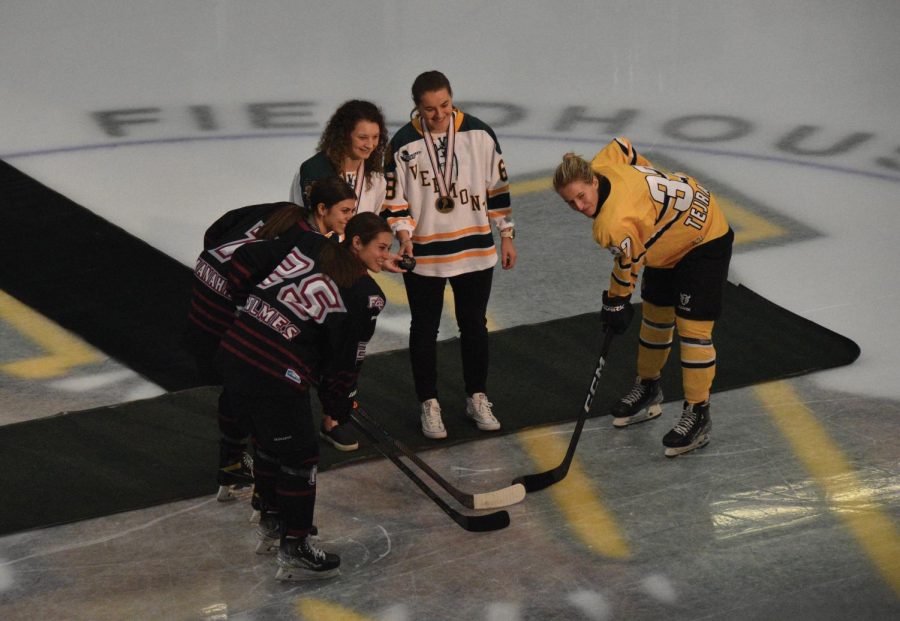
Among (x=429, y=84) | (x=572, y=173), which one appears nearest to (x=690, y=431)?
(x=572, y=173)

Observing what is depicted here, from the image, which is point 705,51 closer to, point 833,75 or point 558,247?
point 833,75

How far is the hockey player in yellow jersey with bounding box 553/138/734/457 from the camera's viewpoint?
145 inches

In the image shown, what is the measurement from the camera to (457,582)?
3.35 meters

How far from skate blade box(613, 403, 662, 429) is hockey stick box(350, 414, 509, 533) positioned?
2.32ft

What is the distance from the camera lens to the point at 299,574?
11.0 ft

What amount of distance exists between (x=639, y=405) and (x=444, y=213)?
88 cm

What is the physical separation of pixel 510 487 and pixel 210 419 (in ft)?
3.44

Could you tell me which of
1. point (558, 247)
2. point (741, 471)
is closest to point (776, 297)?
point (558, 247)

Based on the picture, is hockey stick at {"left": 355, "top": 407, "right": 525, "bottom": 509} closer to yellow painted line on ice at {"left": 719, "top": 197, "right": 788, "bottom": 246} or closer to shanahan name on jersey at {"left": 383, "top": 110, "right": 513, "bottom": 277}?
shanahan name on jersey at {"left": 383, "top": 110, "right": 513, "bottom": 277}

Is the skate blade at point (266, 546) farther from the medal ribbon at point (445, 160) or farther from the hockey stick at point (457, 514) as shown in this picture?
the medal ribbon at point (445, 160)

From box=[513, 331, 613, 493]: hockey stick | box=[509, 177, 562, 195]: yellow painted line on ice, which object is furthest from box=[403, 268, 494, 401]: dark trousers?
box=[509, 177, 562, 195]: yellow painted line on ice

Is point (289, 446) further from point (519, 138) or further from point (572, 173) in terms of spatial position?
point (519, 138)

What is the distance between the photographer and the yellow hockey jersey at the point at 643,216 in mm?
3701

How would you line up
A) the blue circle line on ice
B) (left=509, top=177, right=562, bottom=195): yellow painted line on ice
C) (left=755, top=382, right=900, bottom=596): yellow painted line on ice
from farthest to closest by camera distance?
1. the blue circle line on ice
2. (left=509, top=177, right=562, bottom=195): yellow painted line on ice
3. (left=755, top=382, right=900, bottom=596): yellow painted line on ice
